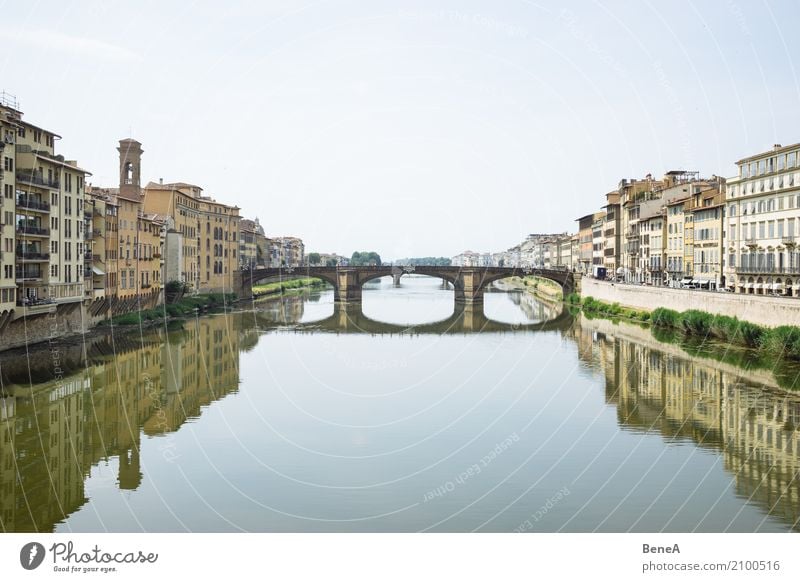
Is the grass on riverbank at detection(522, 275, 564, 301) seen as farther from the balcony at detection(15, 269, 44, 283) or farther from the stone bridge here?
the balcony at detection(15, 269, 44, 283)

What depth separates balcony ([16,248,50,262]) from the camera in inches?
1319

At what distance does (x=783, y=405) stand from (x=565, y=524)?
13.0 metres

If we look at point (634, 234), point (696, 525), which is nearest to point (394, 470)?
point (696, 525)

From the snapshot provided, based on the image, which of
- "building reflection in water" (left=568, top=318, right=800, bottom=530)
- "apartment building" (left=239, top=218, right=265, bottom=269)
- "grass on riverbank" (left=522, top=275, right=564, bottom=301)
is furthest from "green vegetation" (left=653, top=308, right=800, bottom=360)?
"apartment building" (left=239, top=218, right=265, bottom=269)

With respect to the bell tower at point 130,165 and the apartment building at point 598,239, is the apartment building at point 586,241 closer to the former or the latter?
the apartment building at point 598,239

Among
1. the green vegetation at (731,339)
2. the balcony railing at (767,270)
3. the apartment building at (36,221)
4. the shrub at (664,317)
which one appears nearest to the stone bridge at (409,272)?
the green vegetation at (731,339)

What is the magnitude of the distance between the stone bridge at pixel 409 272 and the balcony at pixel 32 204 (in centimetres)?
3789

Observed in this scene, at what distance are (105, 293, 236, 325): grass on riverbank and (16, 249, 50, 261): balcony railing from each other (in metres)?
9.13

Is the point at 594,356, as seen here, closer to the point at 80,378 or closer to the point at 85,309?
the point at 80,378

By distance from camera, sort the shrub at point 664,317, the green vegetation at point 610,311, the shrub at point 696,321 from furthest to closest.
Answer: the green vegetation at point 610,311
the shrub at point 664,317
the shrub at point 696,321

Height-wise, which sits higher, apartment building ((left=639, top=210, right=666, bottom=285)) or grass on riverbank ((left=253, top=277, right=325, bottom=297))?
apartment building ((left=639, top=210, right=666, bottom=285))

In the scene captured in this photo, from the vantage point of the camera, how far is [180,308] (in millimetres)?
54344

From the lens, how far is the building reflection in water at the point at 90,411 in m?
16.0

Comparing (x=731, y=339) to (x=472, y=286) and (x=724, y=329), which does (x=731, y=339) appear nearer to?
(x=724, y=329)
